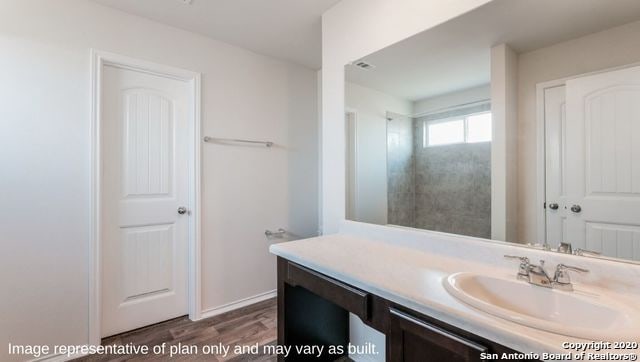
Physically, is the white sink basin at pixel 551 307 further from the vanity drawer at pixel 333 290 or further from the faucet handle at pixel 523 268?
the vanity drawer at pixel 333 290

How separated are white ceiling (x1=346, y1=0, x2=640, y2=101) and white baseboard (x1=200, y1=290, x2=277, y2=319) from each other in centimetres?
210

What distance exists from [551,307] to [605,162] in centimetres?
54

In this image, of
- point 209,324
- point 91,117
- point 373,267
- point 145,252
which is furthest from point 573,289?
point 91,117

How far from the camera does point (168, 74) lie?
2.23 m

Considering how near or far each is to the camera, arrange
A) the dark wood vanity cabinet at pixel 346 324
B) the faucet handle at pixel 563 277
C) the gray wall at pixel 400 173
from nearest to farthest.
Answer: the dark wood vanity cabinet at pixel 346 324 < the faucet handle at pixel 563 277 < the gray wall at pixel 400 173

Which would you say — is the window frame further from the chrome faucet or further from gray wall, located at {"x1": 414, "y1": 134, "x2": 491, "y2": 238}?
the chrome faucet

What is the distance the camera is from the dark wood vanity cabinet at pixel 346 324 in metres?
0.84

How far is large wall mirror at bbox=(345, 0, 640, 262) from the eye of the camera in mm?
1002

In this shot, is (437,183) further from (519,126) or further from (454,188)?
(519,126)

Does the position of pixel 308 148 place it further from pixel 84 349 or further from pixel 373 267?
pixel 84 349

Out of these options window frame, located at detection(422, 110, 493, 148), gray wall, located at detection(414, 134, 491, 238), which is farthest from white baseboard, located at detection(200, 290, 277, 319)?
window frame, located at detection(422, 110, 493, 148)

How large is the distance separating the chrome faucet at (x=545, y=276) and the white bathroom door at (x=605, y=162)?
0.50 feet

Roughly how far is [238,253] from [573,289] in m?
2.30

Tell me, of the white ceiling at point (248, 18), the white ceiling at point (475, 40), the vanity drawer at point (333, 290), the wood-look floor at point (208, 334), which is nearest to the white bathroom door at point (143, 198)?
the wood-look floor at point (208, 334)
